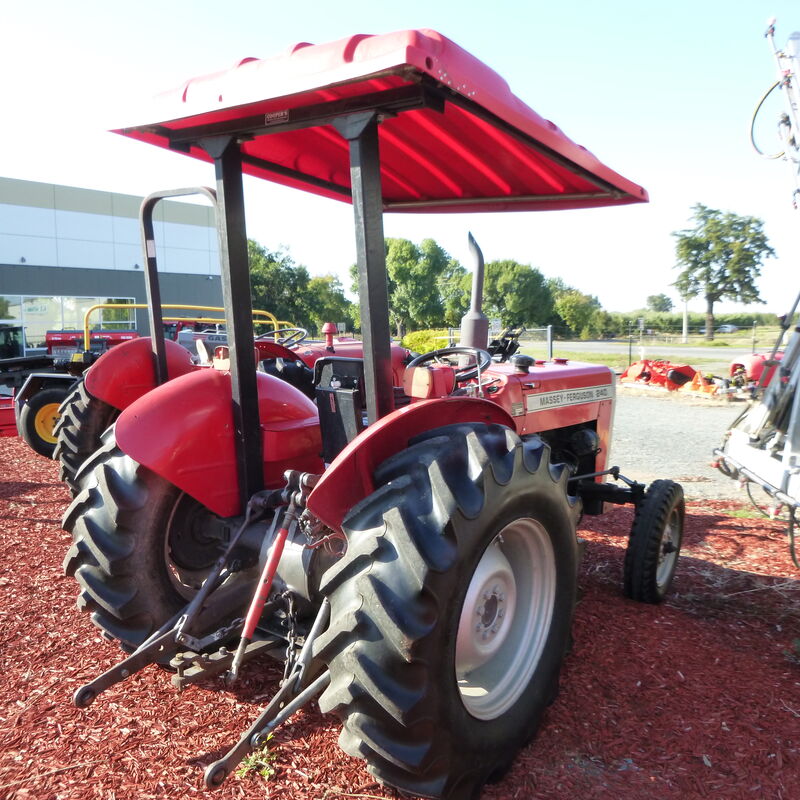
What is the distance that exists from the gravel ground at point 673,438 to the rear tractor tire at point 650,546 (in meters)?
Result: 2.87

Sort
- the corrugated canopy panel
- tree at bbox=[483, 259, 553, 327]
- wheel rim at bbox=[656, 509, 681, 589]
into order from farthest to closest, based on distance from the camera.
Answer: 1. tree at bbox=[483, 259, 553, 327]
2. wheel rim at bbox=[656, 509, 681, 589]
3. the corrugated canopy panel

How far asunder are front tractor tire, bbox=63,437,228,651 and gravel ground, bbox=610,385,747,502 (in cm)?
529

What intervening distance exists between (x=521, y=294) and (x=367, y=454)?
5139cm

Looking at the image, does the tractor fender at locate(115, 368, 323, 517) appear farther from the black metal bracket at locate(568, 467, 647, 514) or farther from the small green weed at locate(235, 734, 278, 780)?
the black metal bracket at locate(568, 467, 647, 514)

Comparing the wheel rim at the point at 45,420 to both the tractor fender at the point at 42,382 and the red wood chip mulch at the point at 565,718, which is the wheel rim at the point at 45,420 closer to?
the tractor fender at the point at 42,382

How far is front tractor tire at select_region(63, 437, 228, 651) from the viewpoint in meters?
2.45

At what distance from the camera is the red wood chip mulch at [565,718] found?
7.13 ft

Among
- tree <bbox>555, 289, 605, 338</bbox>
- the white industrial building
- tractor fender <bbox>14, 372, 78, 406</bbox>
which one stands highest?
the white industrial building

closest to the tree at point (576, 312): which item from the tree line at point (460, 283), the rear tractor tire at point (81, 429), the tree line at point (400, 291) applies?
the tree line at point (460, 283)

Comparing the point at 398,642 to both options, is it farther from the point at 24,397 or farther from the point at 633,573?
the point at 24,397

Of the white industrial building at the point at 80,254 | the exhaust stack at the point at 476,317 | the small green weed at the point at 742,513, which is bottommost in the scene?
the small green weed at the point at 742,513

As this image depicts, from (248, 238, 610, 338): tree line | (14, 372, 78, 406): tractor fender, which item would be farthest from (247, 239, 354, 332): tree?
(14, 372, 78, 406): tractor fender

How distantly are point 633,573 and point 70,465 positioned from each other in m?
4.05

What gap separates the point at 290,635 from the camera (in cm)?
233
